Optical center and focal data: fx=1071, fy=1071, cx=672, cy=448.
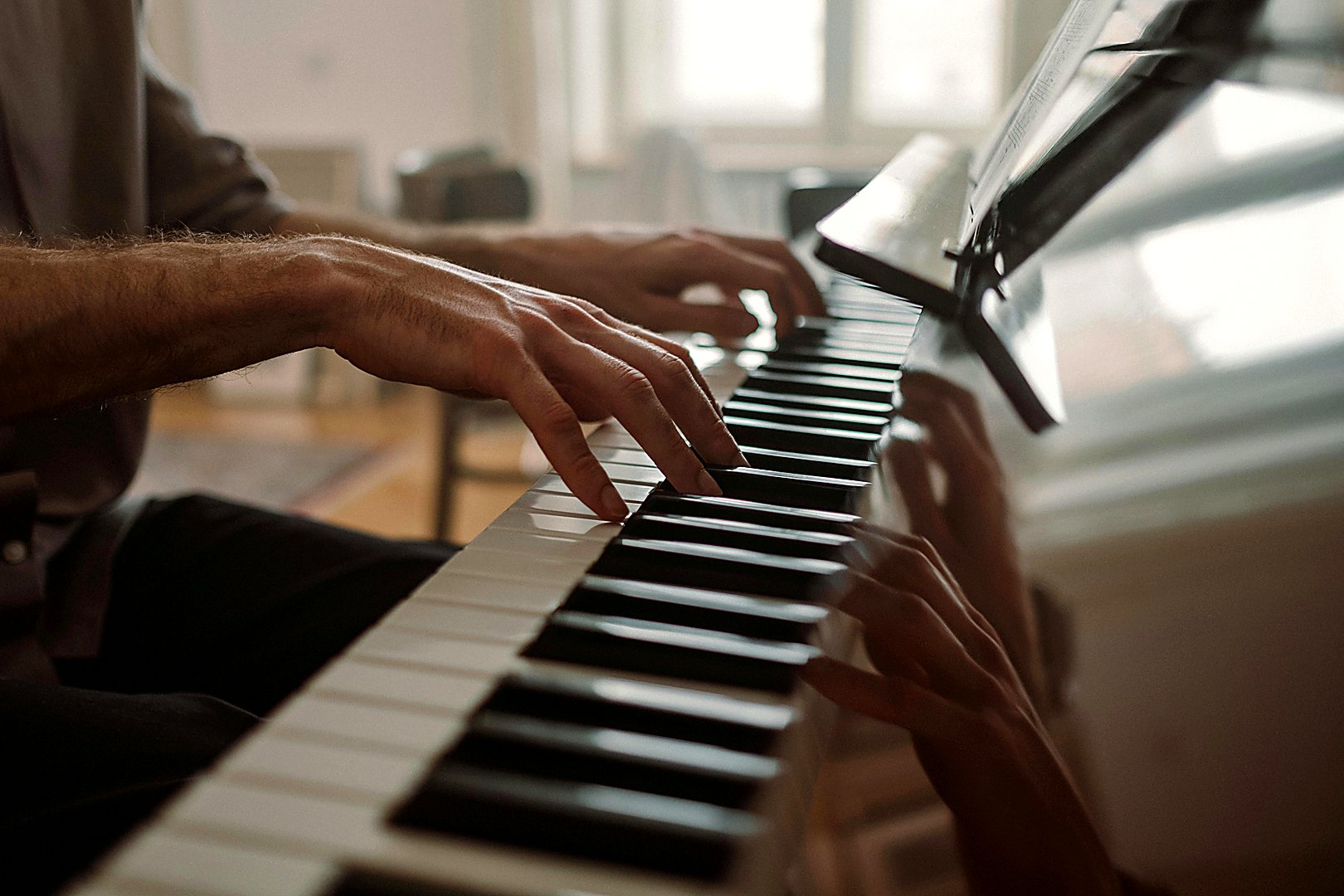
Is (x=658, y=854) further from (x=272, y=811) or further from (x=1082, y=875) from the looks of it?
(x=1082, y=875)

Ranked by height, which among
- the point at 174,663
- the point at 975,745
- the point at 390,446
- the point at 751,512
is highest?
the point at 751,512

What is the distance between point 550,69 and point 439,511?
1.95m

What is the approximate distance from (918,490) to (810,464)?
18cm

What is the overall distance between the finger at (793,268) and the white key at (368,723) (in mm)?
697

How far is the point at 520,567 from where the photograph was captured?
53 centimetres

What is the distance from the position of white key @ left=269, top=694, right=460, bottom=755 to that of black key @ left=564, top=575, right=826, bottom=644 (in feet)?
0.34

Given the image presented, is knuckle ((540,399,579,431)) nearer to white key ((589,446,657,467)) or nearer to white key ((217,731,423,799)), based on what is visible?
white key ((589,446,657,467))

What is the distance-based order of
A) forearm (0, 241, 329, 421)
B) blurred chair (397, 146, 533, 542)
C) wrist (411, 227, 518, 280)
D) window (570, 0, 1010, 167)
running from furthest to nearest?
window (570, 0, 1010, 167)
blurred chair (397, 146, 533, 542)
wrist (411, 227, 518, 280)
forearm (0, 241, 329, 421)

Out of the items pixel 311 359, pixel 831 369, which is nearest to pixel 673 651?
pixel 831 369

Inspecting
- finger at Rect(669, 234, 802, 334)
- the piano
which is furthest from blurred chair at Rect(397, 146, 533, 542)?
the piano

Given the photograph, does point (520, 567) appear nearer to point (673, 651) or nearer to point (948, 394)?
point (673, 651)

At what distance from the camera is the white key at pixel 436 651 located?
431 millimetres

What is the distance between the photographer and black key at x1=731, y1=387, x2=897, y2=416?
749 mm

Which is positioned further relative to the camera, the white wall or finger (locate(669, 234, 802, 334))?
the white wall
